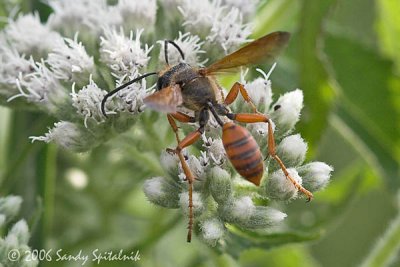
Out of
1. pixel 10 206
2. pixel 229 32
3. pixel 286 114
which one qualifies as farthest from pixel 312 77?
pixel 10 206

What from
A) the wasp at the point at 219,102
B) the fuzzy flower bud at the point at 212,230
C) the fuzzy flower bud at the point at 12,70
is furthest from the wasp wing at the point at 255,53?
the fuzzy flower bud at the point at 12,70

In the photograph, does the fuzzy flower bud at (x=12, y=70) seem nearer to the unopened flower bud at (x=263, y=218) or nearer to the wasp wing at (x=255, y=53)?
the wasp wing at (x=255, y=53)

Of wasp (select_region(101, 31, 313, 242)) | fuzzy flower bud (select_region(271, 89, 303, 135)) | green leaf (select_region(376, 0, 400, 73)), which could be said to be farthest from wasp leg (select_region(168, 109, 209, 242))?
green leaf (select_region(376, 0, 400, 73))

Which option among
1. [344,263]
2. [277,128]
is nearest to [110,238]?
[277,128]

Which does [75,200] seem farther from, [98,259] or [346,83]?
[346,83]

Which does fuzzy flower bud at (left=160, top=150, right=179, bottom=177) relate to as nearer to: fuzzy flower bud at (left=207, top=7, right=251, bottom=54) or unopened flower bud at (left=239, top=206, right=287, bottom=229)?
unopened flower bud at (left=239, top=206, right=287, bottom=229)

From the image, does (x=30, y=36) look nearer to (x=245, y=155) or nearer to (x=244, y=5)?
(x=244, y=5)
